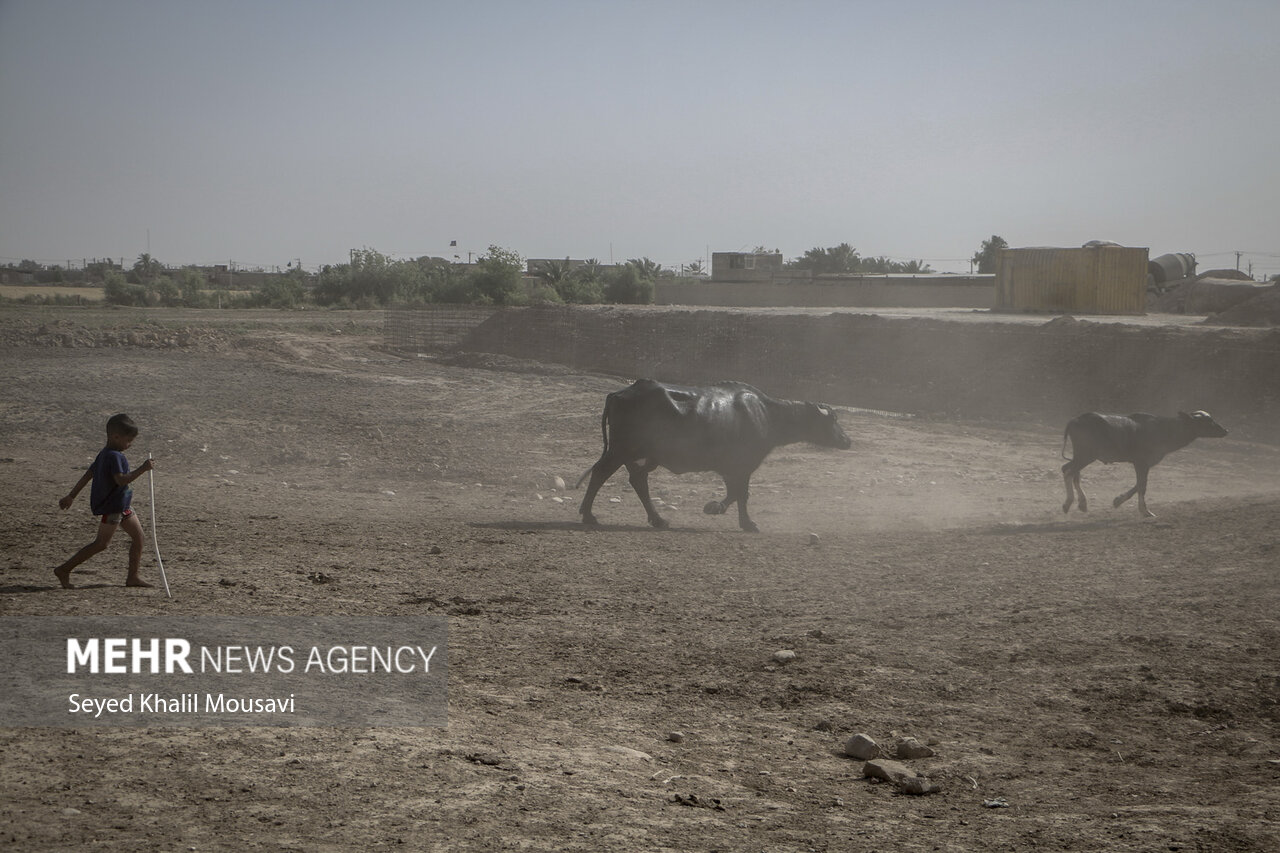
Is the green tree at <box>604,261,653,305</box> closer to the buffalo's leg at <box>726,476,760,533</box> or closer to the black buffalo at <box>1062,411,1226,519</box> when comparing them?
Result: the black buffalo at <box>1062,411,1226,519</box>

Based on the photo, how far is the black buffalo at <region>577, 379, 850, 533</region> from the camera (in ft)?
41.2

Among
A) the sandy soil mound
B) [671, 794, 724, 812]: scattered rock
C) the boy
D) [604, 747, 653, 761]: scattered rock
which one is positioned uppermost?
the sandy soil mound

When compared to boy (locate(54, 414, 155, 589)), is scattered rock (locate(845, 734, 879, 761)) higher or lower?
lower

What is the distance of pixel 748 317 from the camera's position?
37.4 meters

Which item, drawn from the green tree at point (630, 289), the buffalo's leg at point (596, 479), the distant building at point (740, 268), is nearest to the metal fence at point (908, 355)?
the buffalo's leg at point (596, 479)

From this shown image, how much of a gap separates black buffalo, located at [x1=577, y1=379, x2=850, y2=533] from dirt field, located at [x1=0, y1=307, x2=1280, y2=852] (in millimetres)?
592

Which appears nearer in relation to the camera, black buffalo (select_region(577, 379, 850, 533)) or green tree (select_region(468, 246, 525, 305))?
black buffalo (select_region(577, 379, 850, 533))

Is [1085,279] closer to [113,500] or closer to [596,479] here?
[596,479]

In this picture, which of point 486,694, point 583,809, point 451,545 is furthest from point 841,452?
point 583,809

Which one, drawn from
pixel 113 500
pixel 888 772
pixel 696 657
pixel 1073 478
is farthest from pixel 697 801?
pixel 1073 478

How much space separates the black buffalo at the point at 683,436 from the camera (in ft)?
41.2

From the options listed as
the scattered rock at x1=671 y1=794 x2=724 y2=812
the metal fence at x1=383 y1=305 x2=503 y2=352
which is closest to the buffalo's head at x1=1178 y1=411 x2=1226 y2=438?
the scattered rock at x1=671 y1=794 x2=724 y2=812

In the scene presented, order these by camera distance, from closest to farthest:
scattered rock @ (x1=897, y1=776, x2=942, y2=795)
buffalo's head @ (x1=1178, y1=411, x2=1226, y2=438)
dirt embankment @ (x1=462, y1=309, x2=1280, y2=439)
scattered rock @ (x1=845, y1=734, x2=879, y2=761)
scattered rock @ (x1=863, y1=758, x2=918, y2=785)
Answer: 1. scattered rock @ (x1=897, y1=776, x2=942, y2=795)
2. scattered rock @ (x1=863, y1=758, x2=918, y2=785)
3. scattered rock @ (x1=845, y1=734, x2=879, y2=761)
4. buffalo's head @ (x1=1178, y1=411, x2=1226, y2=438)
5. dirt embankment @ (x1=462, y1=309, x2=1280, y2=439)

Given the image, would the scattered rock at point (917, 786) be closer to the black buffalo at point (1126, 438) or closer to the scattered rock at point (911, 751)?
the scattered rock at point (911, 751)
